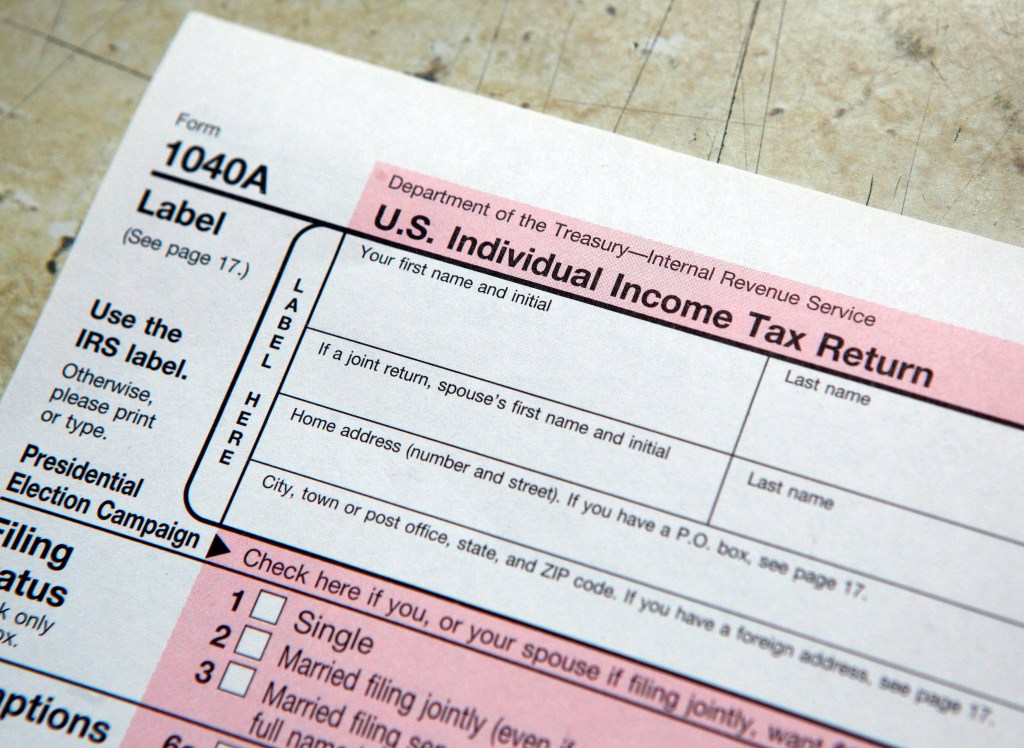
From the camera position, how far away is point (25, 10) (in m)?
0.46

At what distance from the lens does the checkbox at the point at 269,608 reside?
38cm

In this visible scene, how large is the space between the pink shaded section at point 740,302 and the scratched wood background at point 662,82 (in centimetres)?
7

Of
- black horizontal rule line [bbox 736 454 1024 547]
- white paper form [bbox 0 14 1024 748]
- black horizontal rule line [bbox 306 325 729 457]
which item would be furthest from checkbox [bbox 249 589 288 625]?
black horizontal rule line [bbox 736 454 1024 547]

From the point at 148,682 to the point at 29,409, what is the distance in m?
0.17

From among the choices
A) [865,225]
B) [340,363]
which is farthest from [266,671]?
[865,225]

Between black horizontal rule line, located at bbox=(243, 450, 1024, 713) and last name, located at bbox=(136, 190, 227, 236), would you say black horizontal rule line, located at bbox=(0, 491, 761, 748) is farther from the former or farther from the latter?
last name, located at bbox=(136, 190, 227, 236)

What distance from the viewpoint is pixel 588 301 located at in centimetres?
40

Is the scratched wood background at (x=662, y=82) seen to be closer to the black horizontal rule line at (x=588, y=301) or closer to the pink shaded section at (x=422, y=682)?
the black horizontal rule line at (x=588, y=301)

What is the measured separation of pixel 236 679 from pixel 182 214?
26 centimetres

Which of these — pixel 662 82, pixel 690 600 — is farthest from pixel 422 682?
pixel 662 82

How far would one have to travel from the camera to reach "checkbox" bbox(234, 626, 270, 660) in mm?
373

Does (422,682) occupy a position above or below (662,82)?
below

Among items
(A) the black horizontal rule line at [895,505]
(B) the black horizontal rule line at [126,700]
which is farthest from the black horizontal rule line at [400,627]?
(A) the black horizontal rule line at [895,505]

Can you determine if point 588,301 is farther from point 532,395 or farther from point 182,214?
point 182,214
